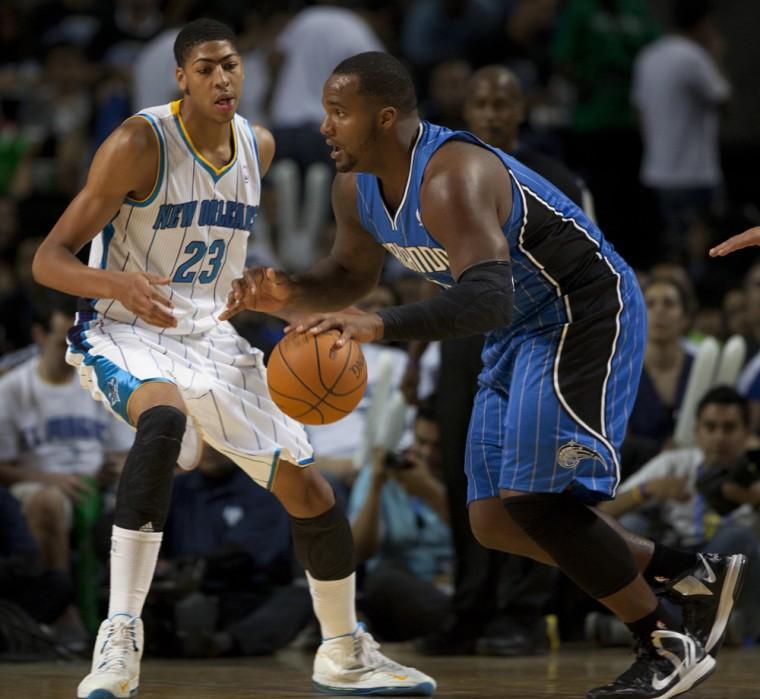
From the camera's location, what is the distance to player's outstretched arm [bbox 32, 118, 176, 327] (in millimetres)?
4758

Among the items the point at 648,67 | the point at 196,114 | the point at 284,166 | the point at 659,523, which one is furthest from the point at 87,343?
the point at 648,67

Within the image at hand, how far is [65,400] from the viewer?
302 inches

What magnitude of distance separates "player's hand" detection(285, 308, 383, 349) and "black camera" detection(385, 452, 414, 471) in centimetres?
307

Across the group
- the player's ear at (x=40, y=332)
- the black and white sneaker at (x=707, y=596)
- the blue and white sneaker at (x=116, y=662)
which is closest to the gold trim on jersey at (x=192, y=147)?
the blue and white sneaker at (x=116, y=662)

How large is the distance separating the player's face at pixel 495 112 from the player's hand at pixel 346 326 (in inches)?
100

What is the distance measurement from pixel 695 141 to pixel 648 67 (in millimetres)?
694

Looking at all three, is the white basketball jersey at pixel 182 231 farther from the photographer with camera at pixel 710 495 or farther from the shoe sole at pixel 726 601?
the photographer with camera at pixel 710 495

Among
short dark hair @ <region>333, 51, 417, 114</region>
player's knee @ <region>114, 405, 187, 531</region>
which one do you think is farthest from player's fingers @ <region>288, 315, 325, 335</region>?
short dark hair @ <region>333, 51, 417, 114</region>

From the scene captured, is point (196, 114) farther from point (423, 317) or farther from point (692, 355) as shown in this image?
point (692, 355)

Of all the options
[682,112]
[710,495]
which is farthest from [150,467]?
[682,112]

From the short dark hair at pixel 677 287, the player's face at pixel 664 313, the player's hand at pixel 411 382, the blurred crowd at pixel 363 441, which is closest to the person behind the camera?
the blurred crowd at pixel 363 441

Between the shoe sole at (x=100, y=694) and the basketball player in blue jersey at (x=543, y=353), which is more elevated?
the basketball player in blue jersey at (x=543, y=353)

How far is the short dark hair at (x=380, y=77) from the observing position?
463 centimetres

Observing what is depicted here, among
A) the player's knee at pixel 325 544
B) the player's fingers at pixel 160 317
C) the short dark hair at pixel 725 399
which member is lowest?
the player's knee at pixel 325 544
